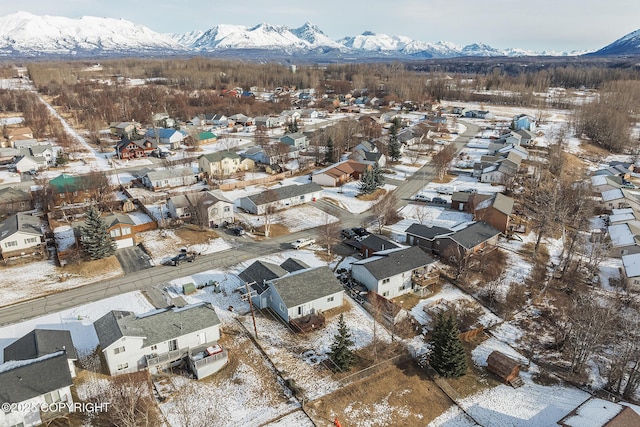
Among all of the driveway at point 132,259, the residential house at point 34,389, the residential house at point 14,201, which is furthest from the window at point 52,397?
the residential house at point 14,201

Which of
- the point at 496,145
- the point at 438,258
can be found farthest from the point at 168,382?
the point at 496,145

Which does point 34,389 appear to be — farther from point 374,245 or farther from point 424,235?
point 424,235

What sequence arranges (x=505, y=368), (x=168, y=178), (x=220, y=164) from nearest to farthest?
1. (x=505, y=368)
2. (x=168, y=178)
3. (x=220, y=164)

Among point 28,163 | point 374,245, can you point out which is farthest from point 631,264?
point 28,163

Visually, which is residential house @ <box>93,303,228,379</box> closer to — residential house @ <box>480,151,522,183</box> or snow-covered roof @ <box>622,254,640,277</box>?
snow-covered roof @ <box>622,254,640,277</box>

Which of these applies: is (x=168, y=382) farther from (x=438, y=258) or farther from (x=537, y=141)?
(x=537, y=141)

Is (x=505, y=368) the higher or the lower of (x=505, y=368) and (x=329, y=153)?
the lower
